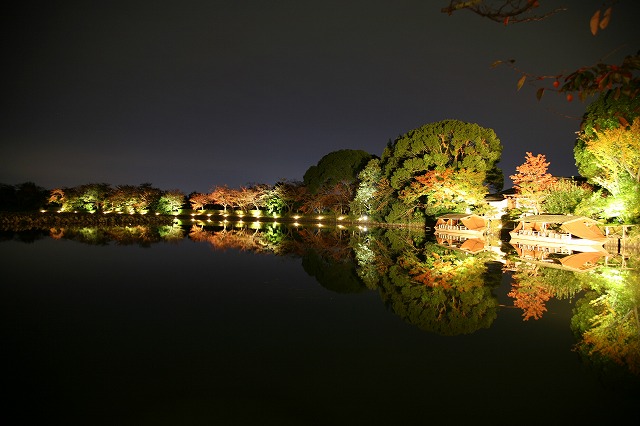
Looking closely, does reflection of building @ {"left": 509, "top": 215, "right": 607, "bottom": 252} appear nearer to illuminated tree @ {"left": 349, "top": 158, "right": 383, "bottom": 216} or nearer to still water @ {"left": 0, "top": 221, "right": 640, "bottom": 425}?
still water @ {"left": 0, "top": 221, "right": 640, "bottom": 425}

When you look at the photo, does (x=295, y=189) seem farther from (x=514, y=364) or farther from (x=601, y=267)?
(x=514, y=364)

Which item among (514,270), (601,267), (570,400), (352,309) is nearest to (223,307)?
(352,309)

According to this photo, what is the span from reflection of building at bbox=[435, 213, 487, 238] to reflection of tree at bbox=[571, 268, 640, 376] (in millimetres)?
18908

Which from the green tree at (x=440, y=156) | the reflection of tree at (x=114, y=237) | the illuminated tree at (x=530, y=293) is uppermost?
the green tree at (x=440, y=156)

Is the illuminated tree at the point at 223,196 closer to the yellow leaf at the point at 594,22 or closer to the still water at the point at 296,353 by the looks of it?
the still water at the point at 296,353

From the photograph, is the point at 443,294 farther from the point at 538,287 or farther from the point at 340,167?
the point at 340,167

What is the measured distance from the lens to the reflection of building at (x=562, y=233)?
65.1ft

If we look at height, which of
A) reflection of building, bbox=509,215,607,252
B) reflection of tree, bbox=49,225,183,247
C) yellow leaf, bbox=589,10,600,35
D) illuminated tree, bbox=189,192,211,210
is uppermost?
illuminated tree, bbox=189,192,211,210

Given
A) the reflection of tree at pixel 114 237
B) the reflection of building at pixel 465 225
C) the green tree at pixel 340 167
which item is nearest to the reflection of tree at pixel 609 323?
the reflection of tree at pixel 114 237

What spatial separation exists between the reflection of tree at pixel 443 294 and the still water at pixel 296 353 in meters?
0.05

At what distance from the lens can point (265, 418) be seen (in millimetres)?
3387

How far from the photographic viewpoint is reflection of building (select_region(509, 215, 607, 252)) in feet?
65.1

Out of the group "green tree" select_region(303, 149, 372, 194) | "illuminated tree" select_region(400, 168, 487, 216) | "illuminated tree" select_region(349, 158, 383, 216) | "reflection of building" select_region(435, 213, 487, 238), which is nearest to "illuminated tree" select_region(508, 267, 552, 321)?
"reflection of building" select_region(435, 213, 487, 238)

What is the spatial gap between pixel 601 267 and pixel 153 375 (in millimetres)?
13940
